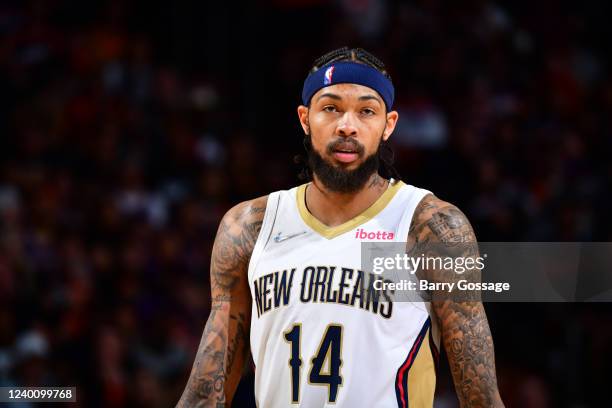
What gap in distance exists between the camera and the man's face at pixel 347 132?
12.6 ft

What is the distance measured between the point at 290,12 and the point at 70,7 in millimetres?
2271

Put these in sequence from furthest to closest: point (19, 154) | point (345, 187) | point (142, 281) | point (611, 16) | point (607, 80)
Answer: point (611, 16) → point (607, 80) → point (19, 154) → point (142, 281) → point (345, 187)

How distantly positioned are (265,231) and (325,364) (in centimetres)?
64

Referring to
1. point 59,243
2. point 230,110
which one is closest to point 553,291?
point 59,243

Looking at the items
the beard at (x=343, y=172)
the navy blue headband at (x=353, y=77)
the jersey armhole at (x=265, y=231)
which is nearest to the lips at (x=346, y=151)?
the beard at (x=343, y=172)

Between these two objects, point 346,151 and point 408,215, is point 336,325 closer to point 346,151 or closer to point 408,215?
point 408,215

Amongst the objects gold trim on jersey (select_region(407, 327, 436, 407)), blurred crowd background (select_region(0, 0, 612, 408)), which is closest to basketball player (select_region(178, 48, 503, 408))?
gold trim on jersey (select_region(407, 327, 436, 407))

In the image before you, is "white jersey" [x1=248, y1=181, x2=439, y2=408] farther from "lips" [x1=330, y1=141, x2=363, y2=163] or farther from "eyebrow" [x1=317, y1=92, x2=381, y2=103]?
"eyebrow" [x1=317, y1=92, x2=381, y2=103]

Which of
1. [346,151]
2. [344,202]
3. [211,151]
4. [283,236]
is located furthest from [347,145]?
[211,151]

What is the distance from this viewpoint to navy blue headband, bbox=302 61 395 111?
153 inches

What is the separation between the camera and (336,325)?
145 inches

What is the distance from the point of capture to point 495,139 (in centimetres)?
877

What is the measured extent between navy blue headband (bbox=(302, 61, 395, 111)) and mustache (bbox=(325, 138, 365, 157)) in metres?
0.23

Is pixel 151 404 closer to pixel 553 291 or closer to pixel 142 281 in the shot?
pixel 142 281
